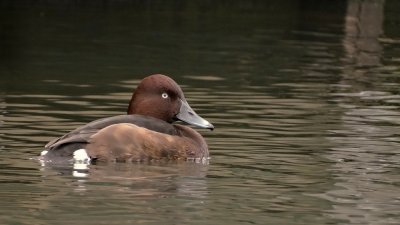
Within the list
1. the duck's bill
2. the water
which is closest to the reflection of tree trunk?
the water

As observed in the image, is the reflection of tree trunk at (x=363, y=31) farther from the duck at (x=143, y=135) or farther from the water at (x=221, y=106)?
the duck at (x=143, y=135)

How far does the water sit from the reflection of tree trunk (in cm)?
5

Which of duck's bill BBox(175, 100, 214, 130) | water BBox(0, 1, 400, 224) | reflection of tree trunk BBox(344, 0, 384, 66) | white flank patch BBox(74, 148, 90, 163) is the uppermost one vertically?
duck's bill BBox(175, 100, 214, 130)

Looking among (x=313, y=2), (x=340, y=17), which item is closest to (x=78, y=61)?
(x=340, y=17)

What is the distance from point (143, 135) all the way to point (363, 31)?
56.0 feet

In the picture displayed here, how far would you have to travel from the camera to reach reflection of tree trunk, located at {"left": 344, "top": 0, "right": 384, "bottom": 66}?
24.4 metres

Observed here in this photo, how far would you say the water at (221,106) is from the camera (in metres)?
10.9

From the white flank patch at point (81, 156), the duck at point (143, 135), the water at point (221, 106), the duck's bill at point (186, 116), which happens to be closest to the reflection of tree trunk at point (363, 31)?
the water at point (221, 106)

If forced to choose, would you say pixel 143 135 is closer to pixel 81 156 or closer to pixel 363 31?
pixel 81 156

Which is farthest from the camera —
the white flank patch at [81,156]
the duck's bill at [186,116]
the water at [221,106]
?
the duck's bill at [186,116]

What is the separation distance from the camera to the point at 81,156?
503 inches

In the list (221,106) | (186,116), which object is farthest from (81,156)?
(221,106)

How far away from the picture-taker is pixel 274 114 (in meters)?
16.7

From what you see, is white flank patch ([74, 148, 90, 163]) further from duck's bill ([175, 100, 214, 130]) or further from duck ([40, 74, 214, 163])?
duck's bill ([175, 100, 214, 130])
